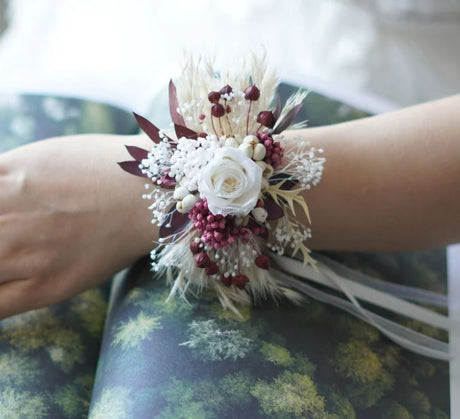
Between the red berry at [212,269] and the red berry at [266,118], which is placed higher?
the red berry at [266,118]

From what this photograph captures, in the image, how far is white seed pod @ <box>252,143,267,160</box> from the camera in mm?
656

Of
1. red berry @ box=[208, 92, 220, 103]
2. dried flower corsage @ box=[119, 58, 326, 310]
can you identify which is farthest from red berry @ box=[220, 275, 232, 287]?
red berry @ box=[208, 92, 220, 103]

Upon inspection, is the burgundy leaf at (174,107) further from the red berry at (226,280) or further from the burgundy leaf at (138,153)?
the red berry at (226,280)

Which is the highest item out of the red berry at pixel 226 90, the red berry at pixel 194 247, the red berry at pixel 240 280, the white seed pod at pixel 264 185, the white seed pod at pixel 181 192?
the red berry at pixel 226 90

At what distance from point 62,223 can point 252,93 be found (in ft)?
1.02

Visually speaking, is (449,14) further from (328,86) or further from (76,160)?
(76,160)

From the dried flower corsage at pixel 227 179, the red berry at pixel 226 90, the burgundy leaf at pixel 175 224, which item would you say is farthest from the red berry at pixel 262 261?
the red berry at pixel 226 90

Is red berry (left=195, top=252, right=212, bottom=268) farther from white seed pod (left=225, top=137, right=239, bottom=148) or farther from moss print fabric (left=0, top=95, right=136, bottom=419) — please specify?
moss print fabric (left=0, top=95, right=136, bottom=419)

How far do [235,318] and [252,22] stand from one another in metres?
0.68

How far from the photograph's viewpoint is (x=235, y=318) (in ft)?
2.43

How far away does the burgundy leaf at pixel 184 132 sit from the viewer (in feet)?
2.26

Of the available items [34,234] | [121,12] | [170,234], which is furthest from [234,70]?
[121,12]

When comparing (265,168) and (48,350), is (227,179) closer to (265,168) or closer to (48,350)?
(265,168)

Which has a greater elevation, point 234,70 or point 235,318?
point 234,70
